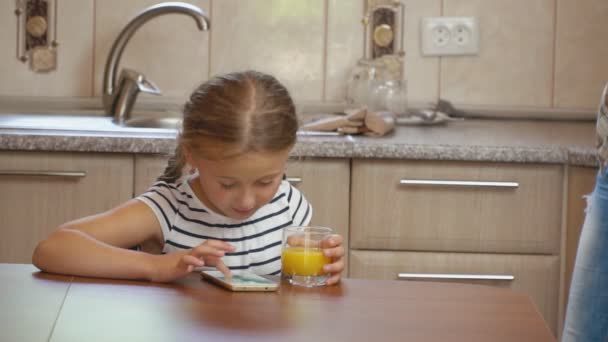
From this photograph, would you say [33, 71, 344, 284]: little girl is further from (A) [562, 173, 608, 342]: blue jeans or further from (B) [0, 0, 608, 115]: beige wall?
(B) [0, 0, 608, 115]: beige wall

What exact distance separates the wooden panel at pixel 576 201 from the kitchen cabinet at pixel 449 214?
0.08 feet

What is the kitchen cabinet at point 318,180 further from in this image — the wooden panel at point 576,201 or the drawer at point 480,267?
the wooden panel at point 576,201

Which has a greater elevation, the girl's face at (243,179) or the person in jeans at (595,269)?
the girl's face at (243,179)

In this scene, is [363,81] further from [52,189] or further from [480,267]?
[52,189]

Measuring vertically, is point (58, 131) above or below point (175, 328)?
above

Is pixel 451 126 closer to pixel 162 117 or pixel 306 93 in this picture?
pixel 306 93

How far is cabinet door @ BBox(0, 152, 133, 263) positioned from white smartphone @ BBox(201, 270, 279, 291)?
944 millimetres

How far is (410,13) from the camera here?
2834mm

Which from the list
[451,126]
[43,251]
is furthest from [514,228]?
[43,251]

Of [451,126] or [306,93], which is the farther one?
[306,93]

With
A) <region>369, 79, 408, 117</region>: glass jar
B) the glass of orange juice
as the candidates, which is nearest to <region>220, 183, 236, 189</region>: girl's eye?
the glass of orange juice

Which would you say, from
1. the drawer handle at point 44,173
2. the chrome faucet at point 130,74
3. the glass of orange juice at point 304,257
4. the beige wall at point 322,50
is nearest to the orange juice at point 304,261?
the glass of orange juice at point 304,257

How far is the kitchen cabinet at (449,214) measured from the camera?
2.18 meters

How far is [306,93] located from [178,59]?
1.22 ft
